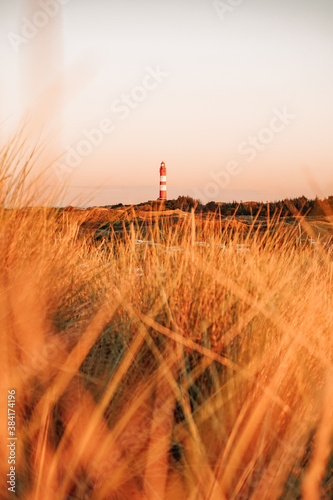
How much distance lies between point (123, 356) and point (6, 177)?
111cm

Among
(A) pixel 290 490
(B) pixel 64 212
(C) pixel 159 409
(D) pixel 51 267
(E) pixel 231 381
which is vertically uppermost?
(B) pixel 64 212

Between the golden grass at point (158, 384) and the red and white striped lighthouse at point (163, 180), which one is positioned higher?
the red and white striped lighthouse at point (163, 180)

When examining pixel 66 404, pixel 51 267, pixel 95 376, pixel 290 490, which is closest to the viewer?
pixel 290 490

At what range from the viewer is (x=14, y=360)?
2014 millimetres

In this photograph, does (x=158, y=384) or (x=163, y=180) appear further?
(x=163, y=180)

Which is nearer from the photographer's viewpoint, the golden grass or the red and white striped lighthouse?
the golden grass

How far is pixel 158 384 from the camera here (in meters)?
2.04

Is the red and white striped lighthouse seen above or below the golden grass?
above

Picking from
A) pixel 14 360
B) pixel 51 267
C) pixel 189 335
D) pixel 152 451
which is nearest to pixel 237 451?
pixel 152 451

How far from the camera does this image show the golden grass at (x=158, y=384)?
1.73m

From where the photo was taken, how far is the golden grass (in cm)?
173

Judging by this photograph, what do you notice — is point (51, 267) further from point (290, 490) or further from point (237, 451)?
point (290, 490)

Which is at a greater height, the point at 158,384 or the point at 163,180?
the point at 163,180

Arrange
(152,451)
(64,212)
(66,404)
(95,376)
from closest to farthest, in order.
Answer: (152,451) → (66,404) → (95,376) → (64,212)
